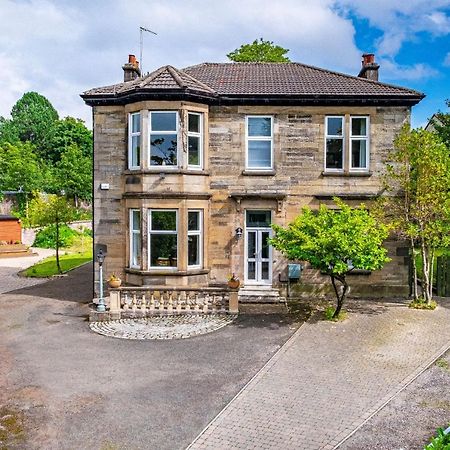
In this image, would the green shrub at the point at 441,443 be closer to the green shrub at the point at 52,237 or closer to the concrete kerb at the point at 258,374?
the concrete kerb at the point at 258,374

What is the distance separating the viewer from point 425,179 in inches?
605

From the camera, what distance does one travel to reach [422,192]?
15461mm

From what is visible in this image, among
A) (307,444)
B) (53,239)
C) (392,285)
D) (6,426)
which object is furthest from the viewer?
(53,239)

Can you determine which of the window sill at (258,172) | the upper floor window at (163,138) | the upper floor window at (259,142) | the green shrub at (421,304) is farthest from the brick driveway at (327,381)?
the upper floor window at (163,138)

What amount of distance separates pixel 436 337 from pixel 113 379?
8.61 m

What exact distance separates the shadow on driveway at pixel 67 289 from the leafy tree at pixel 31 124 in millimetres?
57660

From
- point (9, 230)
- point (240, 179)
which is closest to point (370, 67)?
point (240, 179)

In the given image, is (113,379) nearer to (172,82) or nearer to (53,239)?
(172,82)

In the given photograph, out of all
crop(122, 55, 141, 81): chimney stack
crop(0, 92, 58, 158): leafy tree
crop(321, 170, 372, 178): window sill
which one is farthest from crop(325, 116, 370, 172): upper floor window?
crop(0, 92, 58, 158): leafy tree

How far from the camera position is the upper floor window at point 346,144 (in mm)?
17156

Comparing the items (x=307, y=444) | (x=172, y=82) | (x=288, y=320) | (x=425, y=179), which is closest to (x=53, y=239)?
(x=172, y=82)

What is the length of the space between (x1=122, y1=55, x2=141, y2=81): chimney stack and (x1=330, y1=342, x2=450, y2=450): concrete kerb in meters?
14.9

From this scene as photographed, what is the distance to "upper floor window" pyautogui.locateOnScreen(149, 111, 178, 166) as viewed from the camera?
16.4m

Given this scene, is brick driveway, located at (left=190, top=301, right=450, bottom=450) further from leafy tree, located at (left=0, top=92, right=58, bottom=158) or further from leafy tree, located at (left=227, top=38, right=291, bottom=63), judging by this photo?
leafy tree, located at (left=0, top=92, right=58, bottom=158)
